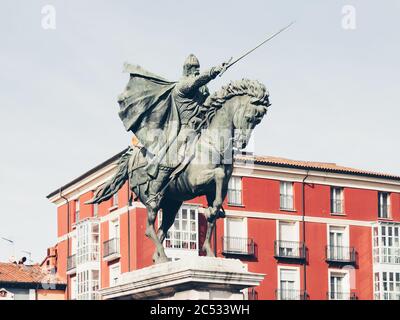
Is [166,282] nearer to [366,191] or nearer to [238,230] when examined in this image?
[238,230]

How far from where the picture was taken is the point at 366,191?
86.3 metres

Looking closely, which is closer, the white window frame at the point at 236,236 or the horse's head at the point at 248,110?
the horse's head at the point at 248,110

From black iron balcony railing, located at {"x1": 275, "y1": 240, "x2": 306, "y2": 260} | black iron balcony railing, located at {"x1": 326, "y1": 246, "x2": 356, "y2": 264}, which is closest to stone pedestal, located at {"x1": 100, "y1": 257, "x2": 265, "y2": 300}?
black iron balcony railing, located at {"x1": 275, "y1": 240, "x2": 306, "y2": 260}

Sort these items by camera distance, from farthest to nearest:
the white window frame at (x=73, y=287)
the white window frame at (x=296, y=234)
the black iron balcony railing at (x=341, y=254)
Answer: the white window frame at (x=73, y=287)
the black iron balcony railing at (x=341, y=254)
the white window frame at (x=296, y=234)

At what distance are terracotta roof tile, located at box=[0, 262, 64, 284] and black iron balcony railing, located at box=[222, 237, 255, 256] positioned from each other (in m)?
14.5

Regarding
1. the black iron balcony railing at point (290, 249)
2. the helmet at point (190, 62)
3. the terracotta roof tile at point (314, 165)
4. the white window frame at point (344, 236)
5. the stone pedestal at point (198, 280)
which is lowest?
the stone pedestal at point (198, 280)

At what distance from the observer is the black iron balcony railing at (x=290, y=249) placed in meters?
81.9

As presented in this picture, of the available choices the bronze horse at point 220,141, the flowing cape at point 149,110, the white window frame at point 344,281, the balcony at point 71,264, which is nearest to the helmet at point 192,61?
the flowing cape at point 149,110

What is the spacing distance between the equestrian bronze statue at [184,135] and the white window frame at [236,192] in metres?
52.1

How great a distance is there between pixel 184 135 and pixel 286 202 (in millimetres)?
56251

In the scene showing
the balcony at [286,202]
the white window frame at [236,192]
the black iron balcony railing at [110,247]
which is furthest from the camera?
the balcony at [286,202]

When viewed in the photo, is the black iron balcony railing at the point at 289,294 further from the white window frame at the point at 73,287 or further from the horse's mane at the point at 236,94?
the horse's mane at the point at 236,94

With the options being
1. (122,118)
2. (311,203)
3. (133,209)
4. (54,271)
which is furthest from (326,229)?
(122,118)

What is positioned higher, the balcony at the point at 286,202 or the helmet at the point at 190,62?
the balcony at the point at 286,202
